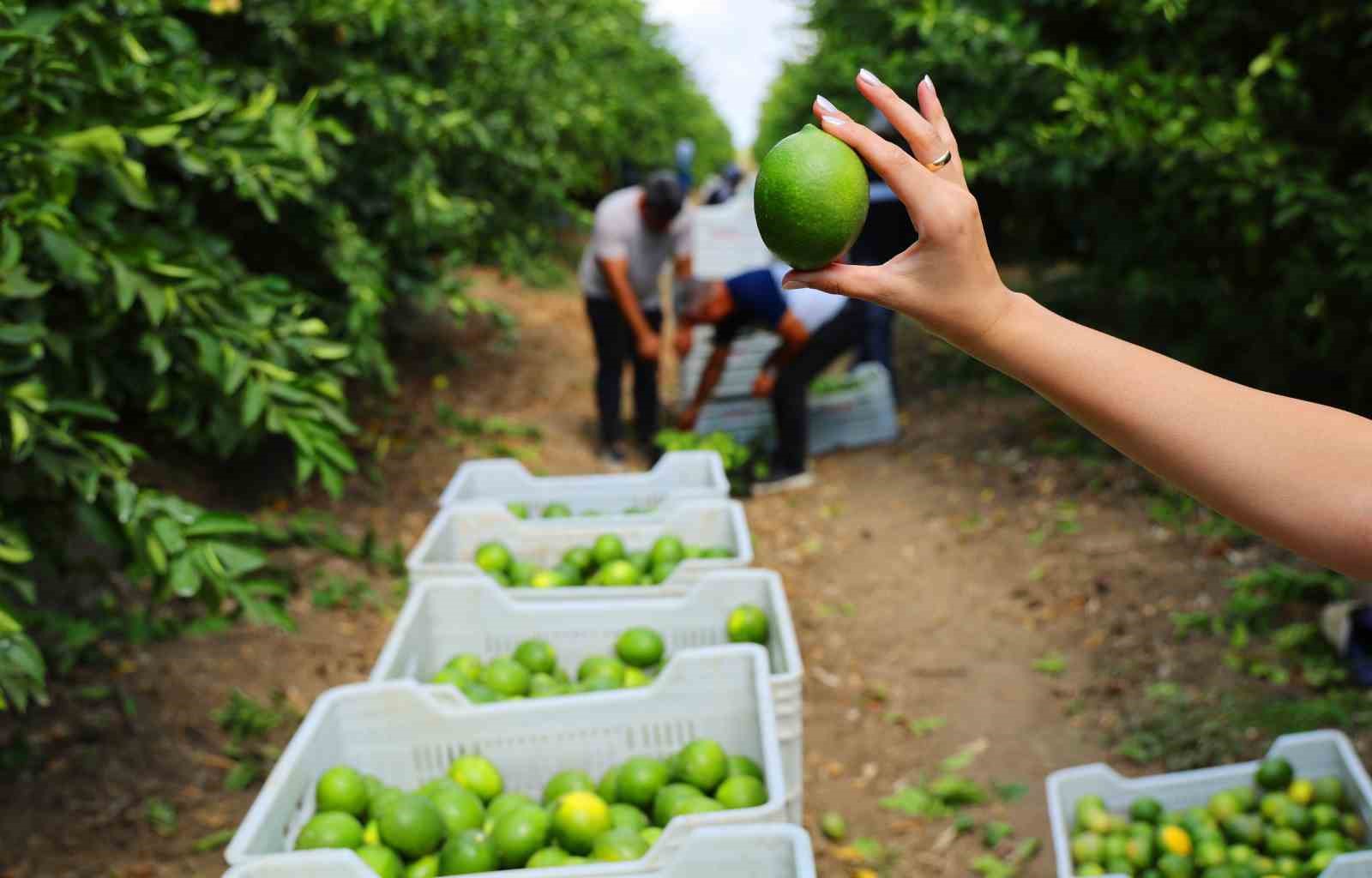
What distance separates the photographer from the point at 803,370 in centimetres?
641

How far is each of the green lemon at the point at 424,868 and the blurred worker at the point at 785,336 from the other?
442 cm

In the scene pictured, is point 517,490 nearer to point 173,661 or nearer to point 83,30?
point 173,661

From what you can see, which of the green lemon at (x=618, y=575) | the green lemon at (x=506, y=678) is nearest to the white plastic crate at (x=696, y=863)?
the green lemon at (x=506, y=678)

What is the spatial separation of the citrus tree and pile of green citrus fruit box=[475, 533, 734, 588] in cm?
65

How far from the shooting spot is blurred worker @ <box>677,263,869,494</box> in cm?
629

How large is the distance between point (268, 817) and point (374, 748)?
0.43 m

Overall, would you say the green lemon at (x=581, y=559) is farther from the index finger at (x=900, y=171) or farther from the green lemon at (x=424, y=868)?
the index finger at (x=900, y=171)

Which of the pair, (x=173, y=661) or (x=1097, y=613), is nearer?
(x=173, y=661)

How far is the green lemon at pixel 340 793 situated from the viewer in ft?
7.62

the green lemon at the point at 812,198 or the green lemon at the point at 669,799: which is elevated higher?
the green lemon at the point at 812,198

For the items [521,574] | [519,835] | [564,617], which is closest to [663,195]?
[521,574]

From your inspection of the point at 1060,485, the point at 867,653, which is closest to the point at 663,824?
the point at 867,653

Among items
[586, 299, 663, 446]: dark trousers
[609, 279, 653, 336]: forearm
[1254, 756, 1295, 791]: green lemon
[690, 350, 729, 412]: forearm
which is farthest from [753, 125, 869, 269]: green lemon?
[586, 299, 663, 446]: dark trousers

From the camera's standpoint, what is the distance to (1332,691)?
3.71 m
